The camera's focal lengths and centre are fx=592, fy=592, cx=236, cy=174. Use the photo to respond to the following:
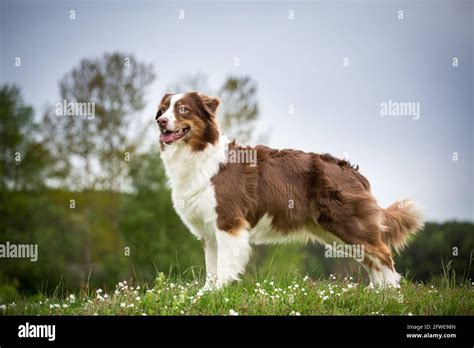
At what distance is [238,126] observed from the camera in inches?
695

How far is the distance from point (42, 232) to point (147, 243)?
15.7ft

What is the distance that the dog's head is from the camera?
6852 mm

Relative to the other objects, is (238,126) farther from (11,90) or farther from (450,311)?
(450,311)

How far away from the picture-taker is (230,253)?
6809 millimetres

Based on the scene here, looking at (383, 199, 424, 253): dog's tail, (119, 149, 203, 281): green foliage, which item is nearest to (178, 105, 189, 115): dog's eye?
(383, 199, 424, 253): dog's tail

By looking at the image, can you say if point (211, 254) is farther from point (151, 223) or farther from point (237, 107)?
point (151, 223)

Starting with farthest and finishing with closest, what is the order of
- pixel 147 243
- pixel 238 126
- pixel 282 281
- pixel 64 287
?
pixel 147 243 → pixel 238 126 → pixel 64 287 → pixel 282 281

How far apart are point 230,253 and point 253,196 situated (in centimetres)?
76

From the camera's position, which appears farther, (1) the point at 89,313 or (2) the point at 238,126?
(2) the point at 238,126

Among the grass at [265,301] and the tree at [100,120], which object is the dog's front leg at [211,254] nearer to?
the grass at [265,301]

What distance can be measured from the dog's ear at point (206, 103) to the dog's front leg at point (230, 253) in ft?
4.72
